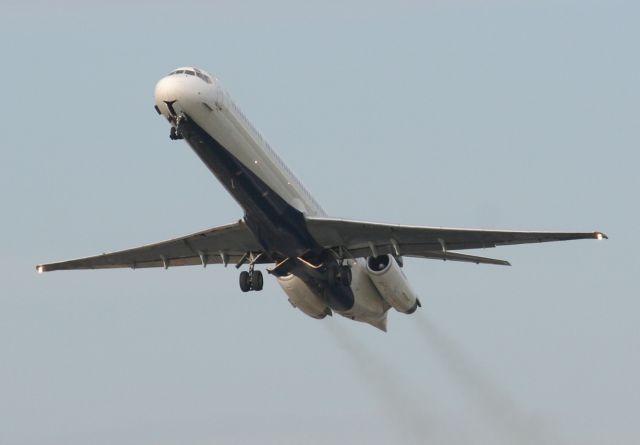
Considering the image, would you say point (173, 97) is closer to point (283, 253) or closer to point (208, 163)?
point (208, 163)

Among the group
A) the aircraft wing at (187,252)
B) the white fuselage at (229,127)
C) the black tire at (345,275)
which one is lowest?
the black tire at (345,275)

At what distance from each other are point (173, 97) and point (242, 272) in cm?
806

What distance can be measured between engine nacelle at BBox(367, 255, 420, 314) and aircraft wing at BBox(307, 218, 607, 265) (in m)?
1.83

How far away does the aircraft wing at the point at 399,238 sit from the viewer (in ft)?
141

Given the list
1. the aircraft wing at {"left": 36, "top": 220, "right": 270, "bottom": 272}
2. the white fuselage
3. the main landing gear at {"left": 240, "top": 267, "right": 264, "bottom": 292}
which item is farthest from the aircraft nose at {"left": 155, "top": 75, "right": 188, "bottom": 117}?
the main landing gear at {"left": 240, "top": 267, "right": 264, "bottom": 292}

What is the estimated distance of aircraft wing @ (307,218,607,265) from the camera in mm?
43062

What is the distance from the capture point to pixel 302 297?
4812 centimetres

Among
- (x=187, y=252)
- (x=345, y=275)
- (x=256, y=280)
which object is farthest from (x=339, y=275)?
(x=187, y=252)

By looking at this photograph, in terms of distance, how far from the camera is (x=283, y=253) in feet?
147

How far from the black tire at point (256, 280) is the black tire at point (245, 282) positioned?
131 mm

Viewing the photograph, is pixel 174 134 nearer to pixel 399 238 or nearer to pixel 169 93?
pixel 169 93

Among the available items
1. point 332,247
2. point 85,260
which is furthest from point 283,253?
point 85,260

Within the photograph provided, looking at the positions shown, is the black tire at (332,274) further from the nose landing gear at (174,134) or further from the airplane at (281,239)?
the nose landing gear at (174,134)

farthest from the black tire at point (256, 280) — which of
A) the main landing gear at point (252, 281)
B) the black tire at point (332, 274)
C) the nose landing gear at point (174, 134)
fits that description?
the nose landing gear at point (174, 134)
